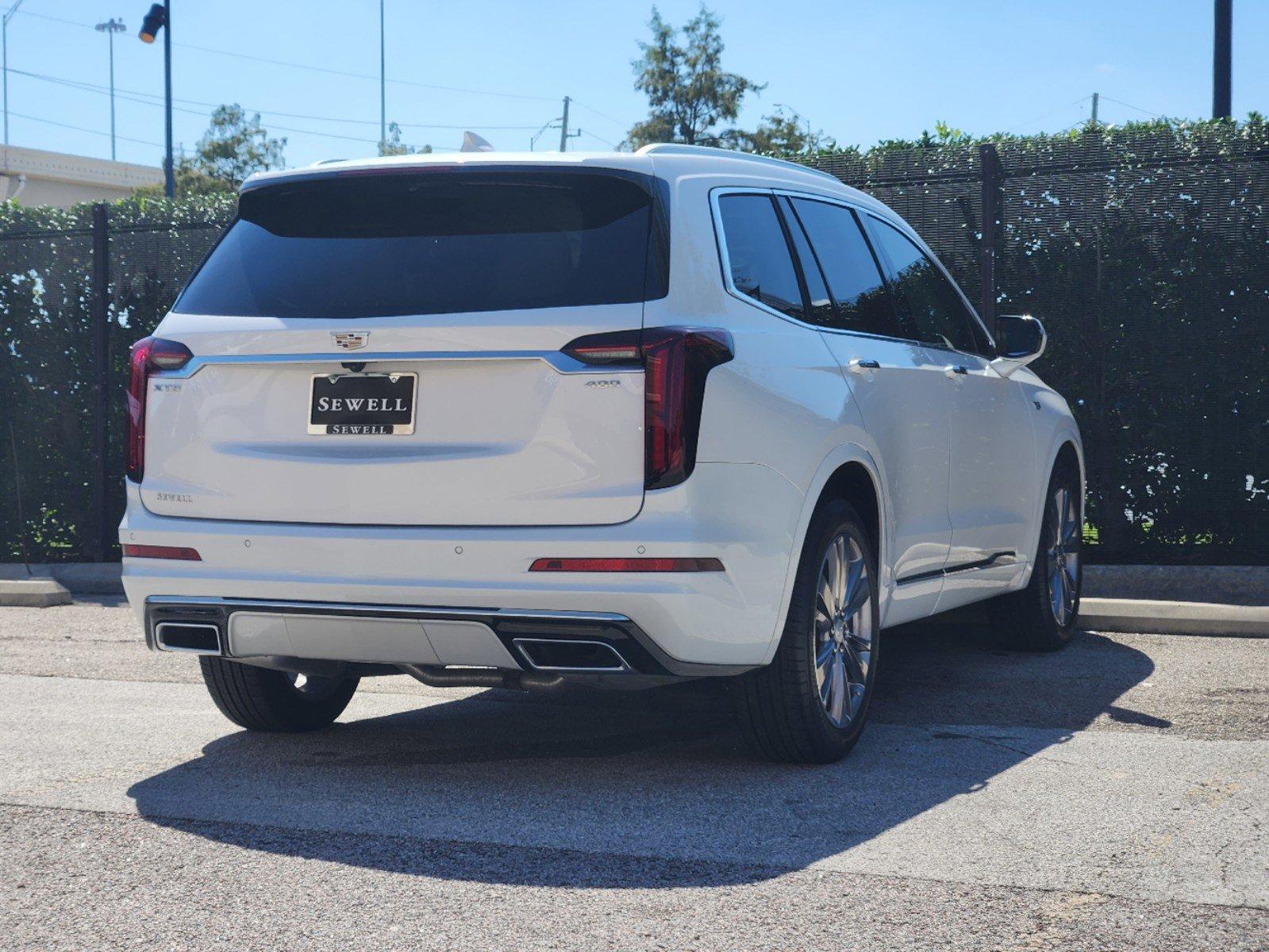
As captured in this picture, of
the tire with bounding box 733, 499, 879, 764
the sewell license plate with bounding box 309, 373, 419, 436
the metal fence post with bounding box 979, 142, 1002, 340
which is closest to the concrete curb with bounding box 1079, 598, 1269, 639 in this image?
the metal fence post with bounding box 979, 142, 1002, 340

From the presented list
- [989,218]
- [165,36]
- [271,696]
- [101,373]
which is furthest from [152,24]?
[271,696]

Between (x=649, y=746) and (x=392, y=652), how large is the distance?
1.22m

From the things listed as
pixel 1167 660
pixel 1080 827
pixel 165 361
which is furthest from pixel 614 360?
pixel 1167 660

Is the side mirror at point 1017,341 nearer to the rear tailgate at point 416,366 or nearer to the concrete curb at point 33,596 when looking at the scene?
the rear tailgate at point 416,366

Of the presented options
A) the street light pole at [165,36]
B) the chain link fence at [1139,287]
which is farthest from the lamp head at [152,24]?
the chain link fence at [1139,287]

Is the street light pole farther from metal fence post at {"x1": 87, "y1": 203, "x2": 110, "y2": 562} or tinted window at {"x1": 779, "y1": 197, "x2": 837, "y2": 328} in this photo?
tinted window at {"x1": 779, "y1": 197, "x2": 837, "y2": 328}

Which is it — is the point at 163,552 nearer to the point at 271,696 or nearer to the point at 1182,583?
the point at 271,696

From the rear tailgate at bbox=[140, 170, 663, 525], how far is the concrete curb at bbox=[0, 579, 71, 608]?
575 cm

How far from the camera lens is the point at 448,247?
495cm

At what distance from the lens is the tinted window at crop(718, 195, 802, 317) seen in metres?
5.21

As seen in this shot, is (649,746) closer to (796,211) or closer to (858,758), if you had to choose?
(858,758)

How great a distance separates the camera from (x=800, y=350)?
17.3 ft

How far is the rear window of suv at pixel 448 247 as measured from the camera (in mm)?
4797

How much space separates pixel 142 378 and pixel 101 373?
746cm
